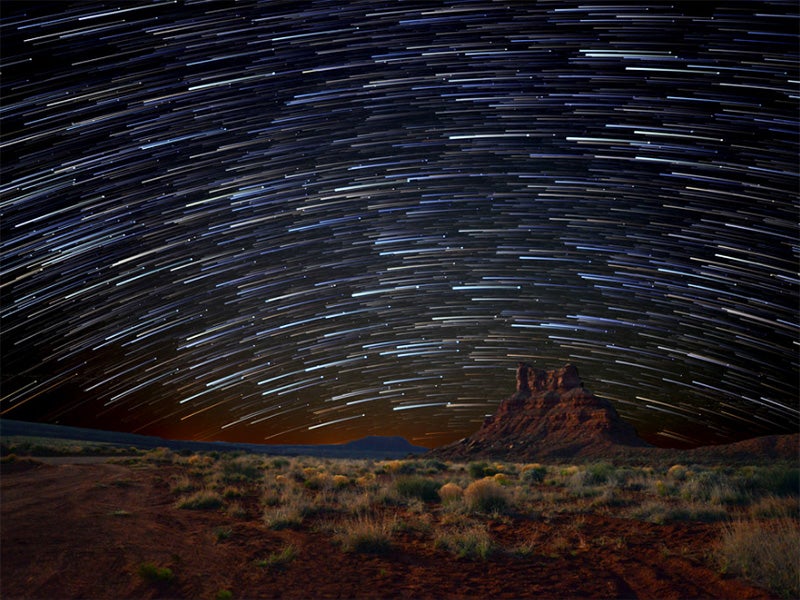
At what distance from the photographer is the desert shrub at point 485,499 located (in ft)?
47.4

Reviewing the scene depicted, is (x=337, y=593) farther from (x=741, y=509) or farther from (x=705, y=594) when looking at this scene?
(x=741, y=509)

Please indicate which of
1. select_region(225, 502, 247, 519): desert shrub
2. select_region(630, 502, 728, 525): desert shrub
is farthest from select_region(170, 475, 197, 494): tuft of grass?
select_region(630, 502, 728, 525): desert shrub

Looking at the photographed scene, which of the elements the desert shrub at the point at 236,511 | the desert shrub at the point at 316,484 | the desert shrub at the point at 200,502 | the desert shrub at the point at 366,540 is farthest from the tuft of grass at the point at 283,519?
the desert shrub at the point at 316,484

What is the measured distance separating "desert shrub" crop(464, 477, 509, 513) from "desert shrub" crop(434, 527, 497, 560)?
3.07 metres

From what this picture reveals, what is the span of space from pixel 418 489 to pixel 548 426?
84.3m

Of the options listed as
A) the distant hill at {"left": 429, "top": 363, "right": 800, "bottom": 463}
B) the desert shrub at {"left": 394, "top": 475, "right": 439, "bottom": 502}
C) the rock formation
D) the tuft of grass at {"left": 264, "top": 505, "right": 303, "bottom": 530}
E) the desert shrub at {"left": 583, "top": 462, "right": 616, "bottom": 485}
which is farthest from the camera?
the rock formation

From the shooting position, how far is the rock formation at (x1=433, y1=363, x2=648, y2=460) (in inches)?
3150

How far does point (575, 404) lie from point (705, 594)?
95.9m

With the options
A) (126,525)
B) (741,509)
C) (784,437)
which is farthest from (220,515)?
(784,437)

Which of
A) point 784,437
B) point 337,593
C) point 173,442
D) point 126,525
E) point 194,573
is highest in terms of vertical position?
point 173,442

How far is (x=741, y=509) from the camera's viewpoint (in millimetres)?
14273

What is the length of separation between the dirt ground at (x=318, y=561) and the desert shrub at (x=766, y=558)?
Result: 15.6 inches

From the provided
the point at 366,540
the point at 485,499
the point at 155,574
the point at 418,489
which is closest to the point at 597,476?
the point at 485,499

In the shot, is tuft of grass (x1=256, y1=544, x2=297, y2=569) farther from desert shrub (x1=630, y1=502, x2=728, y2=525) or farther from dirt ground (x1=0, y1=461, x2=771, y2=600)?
desert shrub (x1=630, y1=502, x2=728, y2=525)
